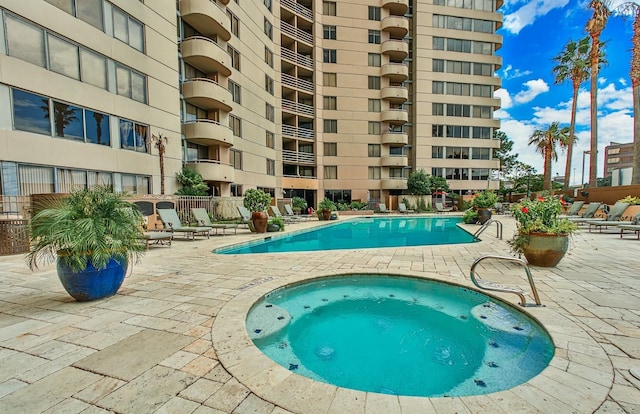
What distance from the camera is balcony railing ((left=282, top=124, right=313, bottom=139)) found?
25938 mm

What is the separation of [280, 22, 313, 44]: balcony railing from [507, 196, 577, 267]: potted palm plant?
2608 cm

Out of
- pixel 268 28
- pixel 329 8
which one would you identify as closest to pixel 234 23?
pixel 268 28

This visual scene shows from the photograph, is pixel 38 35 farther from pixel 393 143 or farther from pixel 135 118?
pixel 393 143

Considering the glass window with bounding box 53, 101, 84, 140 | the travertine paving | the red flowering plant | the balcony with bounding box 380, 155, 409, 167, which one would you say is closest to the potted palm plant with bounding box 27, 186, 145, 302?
the travertine paving

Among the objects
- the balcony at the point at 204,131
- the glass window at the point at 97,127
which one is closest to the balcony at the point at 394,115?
the balcony at the point at 204,131

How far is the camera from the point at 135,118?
13039 mm

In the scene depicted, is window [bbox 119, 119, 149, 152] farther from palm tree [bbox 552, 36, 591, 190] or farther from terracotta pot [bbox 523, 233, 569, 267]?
palm tree [bbox 552, 36, 591, 190]

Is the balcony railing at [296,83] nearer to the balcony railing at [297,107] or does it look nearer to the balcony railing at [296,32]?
the balcony railing at [297,107]

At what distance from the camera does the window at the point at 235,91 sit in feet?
61.2

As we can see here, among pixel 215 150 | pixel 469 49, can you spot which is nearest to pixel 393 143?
pixel 469 49

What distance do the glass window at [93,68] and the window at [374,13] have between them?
25.7 metres

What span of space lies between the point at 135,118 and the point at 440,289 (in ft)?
48.1

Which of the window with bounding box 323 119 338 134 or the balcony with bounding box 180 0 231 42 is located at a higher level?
the balcony with bounding box 180 0 231 42

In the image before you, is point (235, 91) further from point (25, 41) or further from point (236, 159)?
point (25, 41)
